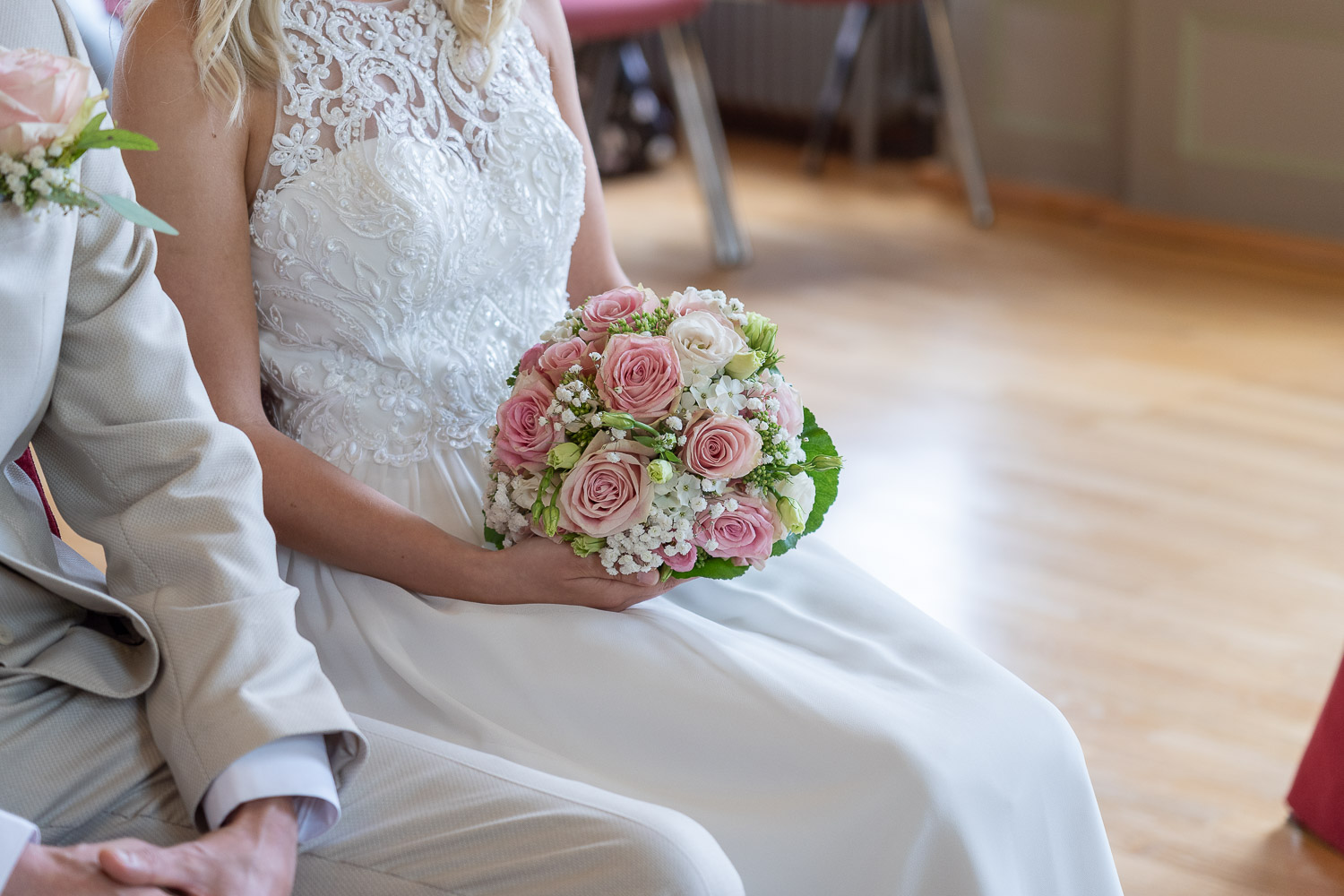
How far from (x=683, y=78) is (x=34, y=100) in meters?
3.58

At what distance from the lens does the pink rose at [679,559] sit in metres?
1.20

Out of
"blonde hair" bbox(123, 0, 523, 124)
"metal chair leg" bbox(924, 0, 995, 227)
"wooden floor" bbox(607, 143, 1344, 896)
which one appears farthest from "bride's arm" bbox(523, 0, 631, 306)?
"metal chair leg" bbox(924, 0, 995, 227)

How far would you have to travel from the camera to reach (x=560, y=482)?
122cm

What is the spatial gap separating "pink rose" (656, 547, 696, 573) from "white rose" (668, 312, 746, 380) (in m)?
0.14

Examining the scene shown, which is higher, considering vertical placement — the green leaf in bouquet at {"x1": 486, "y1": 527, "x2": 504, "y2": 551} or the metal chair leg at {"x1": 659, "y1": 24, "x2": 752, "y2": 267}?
the green leaf in bouquet at {"x1": 486, "y1": 527, "x2": 504, "y2": 551}

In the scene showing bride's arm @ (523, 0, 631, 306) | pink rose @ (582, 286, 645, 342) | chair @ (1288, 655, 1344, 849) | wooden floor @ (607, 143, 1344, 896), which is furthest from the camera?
wooden floor @ (607, 143, 1344, 896)

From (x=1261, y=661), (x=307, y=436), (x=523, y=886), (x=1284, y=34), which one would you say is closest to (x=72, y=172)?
(x=307, y=436)

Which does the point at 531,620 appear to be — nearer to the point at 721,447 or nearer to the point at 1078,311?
the point at 721,447

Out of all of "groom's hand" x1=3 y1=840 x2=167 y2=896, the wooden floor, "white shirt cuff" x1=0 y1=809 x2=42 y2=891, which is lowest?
the wooden floor

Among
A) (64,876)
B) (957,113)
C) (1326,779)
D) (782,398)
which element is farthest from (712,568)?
(957,113)

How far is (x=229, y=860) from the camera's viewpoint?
97cm

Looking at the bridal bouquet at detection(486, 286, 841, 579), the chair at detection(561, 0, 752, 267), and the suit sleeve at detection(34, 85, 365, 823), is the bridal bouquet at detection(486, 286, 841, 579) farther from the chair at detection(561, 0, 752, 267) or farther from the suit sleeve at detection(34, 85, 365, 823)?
the chair at detection(561, 0, 752, 267)

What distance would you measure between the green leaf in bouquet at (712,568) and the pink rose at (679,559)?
0.07ft

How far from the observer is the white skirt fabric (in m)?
1.14
